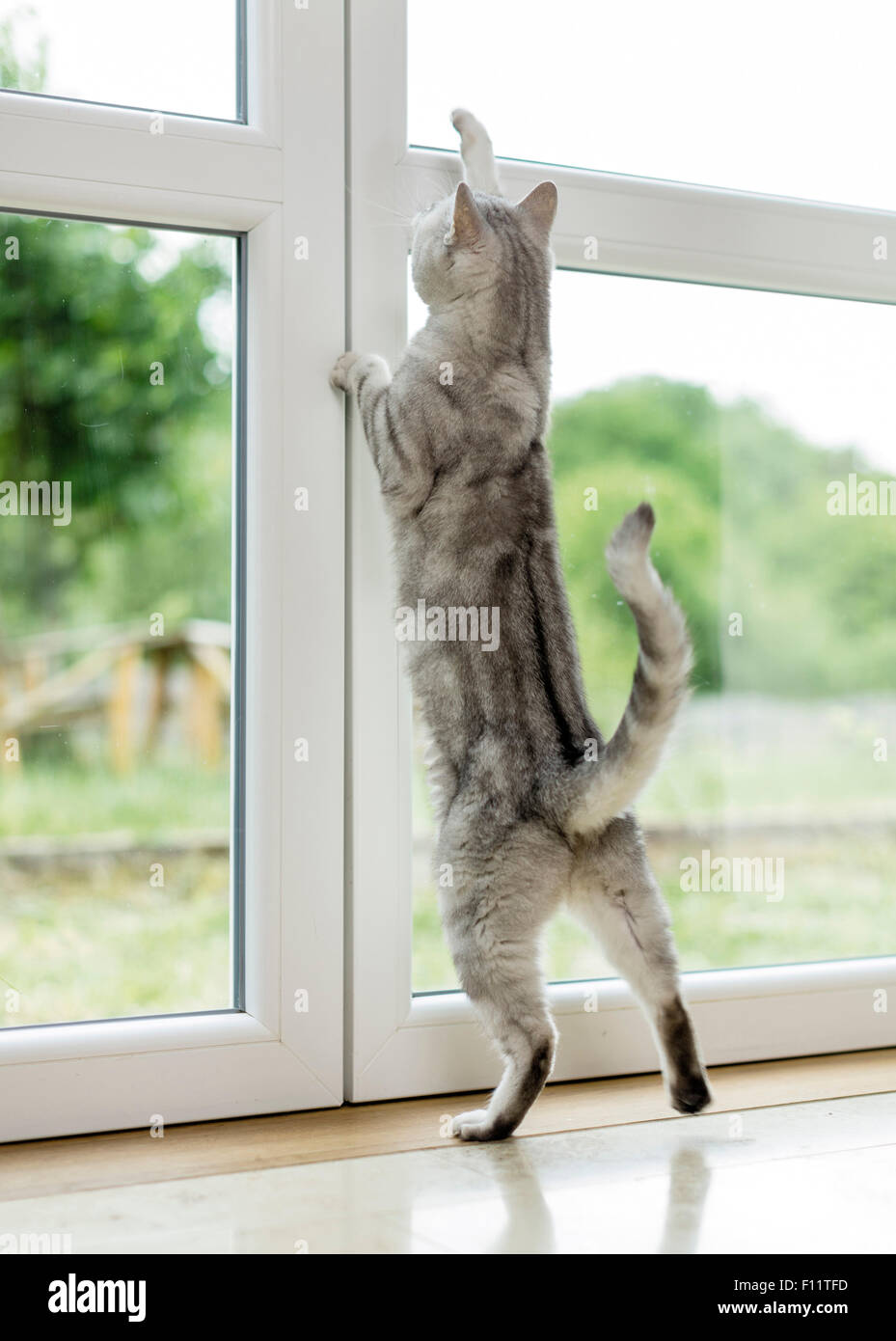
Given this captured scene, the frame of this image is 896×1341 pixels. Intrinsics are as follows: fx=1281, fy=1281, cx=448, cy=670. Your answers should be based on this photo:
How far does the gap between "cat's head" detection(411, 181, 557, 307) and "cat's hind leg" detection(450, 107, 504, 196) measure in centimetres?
7

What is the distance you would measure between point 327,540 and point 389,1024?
65 centimetres

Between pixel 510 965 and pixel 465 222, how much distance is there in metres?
0.92

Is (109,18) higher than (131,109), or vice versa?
(109,18)

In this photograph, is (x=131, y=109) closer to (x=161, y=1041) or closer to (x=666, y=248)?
(x=666, y=248)

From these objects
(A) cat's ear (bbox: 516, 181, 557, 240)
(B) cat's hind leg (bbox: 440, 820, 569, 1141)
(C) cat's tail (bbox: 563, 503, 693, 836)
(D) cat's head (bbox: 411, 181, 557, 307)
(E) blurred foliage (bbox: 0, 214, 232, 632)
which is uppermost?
(A) cat's ear (bbox: 516, 181, 557, 240)

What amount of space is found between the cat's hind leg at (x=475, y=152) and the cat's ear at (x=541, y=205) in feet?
0.24

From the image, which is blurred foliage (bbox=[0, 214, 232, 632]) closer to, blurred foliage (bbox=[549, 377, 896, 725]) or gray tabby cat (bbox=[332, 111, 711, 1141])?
gray tabby cat (bbox=[332, 111, 711, 1141])

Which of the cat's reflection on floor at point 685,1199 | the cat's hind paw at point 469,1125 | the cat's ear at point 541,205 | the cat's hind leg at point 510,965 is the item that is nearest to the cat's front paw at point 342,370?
the cat's ear at point 541,205

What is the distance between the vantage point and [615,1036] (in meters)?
1.83

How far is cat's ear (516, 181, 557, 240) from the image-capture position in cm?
170

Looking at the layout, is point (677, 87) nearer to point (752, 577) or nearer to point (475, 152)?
point (475, 152)

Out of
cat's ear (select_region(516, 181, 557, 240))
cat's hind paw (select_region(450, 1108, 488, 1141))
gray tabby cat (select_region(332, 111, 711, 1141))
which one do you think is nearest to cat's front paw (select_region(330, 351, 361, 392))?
gray tabby cat (select_region(332, 111, 711, 1141))

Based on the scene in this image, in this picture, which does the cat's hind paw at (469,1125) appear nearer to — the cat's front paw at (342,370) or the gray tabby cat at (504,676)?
the gray tabby cat at (504,676)
